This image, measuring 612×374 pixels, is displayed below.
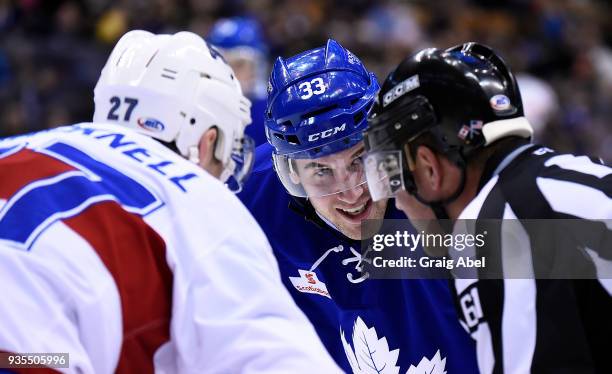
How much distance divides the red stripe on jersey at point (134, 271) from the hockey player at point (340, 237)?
145 centimetres

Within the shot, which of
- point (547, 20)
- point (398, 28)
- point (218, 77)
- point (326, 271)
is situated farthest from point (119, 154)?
point (547, 20)

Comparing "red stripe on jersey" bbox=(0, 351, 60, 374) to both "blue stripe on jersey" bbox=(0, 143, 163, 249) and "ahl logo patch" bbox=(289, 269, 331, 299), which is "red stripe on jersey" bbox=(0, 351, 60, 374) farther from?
"ahl logo patch" bbox=(289, 269, 331, 299)

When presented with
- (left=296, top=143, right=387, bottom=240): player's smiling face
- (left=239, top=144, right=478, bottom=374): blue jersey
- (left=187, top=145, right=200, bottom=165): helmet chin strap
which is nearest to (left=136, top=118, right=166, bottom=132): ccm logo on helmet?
(left=187, top=145, right=200, bottom=165): helmet chin strap

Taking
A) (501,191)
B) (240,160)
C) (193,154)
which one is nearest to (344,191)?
(240,160)

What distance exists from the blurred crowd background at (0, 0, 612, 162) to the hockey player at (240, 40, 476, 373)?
5909 millimetres

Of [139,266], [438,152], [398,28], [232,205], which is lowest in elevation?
[139,266]

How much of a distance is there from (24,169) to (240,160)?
1.13m

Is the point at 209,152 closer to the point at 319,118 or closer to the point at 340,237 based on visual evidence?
the point at 319,118

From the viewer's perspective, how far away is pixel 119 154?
237 cm

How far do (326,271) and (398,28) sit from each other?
850 centimetres

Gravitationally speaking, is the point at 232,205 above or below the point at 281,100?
below

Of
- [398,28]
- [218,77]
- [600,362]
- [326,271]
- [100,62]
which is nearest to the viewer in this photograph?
[600,362]

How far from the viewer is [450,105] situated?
2.52 metres

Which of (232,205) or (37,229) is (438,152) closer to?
(232,205)
